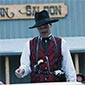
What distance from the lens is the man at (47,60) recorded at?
458cm

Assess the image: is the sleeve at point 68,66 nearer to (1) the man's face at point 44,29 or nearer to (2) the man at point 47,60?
(2) the man at point 47,60

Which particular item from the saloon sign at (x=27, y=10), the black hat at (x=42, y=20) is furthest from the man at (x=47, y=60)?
the saloon sign at (x=27, y=10)

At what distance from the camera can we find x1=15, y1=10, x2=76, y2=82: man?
4578 millimetres

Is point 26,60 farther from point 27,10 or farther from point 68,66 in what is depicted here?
point 27,10

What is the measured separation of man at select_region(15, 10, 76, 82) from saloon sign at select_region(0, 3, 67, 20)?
1349 cm

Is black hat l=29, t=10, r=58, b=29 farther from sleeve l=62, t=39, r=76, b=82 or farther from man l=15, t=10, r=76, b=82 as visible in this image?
sleeve l=62, t=39, r=76, b=82

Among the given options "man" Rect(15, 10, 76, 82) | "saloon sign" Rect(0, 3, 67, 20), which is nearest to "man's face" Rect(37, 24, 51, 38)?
"man" Rect(15, 10, 76, 82)

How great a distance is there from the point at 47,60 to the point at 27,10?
13.7 metres

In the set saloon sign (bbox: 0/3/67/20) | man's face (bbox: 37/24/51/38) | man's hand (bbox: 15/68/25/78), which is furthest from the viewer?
saloon sign (bbox: 0/3/67/20)

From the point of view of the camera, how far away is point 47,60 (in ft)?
15.1

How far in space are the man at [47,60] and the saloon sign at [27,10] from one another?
1349 cm

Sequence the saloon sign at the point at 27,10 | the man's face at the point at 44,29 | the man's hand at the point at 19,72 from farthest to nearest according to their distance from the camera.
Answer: the saloon sign at the point at 27,10 < the man's face at the point at 44,29 < the man's hand at the point at 19,72

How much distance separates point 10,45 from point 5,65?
107cm

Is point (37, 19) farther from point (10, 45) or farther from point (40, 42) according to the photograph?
point (10, 45)
